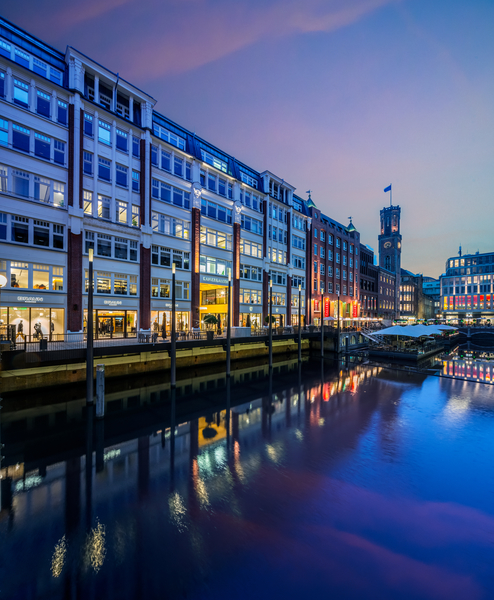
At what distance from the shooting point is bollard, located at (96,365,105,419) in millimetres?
15969

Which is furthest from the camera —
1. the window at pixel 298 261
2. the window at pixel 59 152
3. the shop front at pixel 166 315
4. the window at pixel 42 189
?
the window at pixel 298 261

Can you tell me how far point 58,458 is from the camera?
12.3m

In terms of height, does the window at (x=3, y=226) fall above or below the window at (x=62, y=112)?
below

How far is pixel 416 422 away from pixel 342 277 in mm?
53860

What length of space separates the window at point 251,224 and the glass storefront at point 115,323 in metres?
21.5

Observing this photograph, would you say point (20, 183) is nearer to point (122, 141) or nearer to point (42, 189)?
point (42, 189)

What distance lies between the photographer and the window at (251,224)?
144ft

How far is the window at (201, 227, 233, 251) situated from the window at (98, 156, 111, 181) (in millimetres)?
12030

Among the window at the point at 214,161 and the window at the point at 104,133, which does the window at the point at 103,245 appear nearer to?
the window at the point at 104,133

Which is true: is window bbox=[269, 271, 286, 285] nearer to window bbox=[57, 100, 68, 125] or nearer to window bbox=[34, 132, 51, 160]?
window bbox=[57, 100, 68, 125]

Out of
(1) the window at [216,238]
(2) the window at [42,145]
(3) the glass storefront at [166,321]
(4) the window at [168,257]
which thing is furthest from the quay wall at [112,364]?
(2) the window at [42,145]

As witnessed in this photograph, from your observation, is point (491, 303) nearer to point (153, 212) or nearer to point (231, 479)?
point (153, 212)

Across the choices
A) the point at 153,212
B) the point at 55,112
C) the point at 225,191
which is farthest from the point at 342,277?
the point at 55,112

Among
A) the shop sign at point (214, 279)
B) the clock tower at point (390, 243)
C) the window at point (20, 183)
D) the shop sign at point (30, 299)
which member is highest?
the clock tower at point (390, 243)
